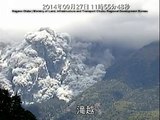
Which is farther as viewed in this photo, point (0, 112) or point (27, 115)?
point (27, 115)

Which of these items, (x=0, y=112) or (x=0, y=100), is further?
(x=0, y=100)

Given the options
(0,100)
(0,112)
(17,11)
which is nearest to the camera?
(0,112)

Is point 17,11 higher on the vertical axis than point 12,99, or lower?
higher

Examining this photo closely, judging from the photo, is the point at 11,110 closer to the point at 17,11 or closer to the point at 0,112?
the point at 0,112

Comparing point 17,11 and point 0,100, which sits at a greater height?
point 17,11

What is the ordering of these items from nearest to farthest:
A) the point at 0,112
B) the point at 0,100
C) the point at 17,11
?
the point at 0,112 < the point at 0,100 < the point at 17,11

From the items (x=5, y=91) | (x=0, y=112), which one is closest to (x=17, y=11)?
(x=5, y=91)

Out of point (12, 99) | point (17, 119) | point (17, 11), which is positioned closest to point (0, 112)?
point (17, 119)

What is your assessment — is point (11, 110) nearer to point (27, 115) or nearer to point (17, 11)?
point (27, 115)
